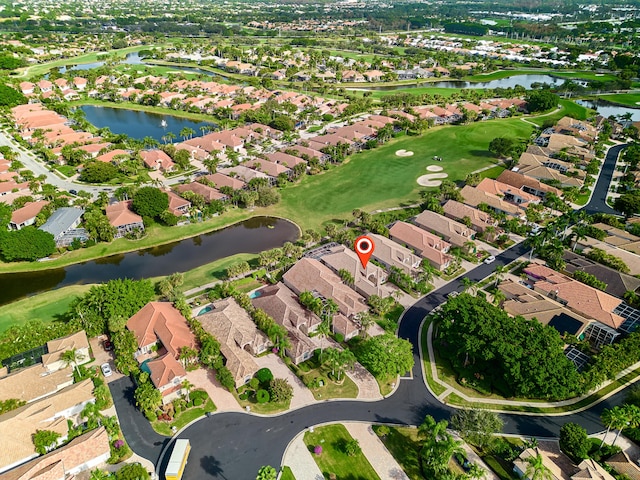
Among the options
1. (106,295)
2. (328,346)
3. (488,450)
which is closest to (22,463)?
(106,295)

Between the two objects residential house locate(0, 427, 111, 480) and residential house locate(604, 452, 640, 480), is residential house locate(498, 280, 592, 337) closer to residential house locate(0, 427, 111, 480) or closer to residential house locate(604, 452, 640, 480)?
residential house locate(604, 452, 640, 480)

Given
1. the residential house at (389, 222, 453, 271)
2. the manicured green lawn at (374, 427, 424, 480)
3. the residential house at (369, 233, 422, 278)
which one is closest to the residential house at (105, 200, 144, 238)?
the residential house at (369, 233, 422, 278)

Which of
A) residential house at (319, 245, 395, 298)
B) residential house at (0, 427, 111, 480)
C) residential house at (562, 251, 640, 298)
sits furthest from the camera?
residential house at (319, 245, 395, 298)

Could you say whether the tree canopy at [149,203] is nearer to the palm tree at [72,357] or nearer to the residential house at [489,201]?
the palm tree at [72,357]

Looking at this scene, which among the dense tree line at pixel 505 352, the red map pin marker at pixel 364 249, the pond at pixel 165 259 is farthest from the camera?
the pond at pixel 165 259

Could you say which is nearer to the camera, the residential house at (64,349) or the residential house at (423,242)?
the residential house at (64,349)

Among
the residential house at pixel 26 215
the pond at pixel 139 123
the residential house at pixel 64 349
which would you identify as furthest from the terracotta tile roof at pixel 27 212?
the pond at pixel 139 123
